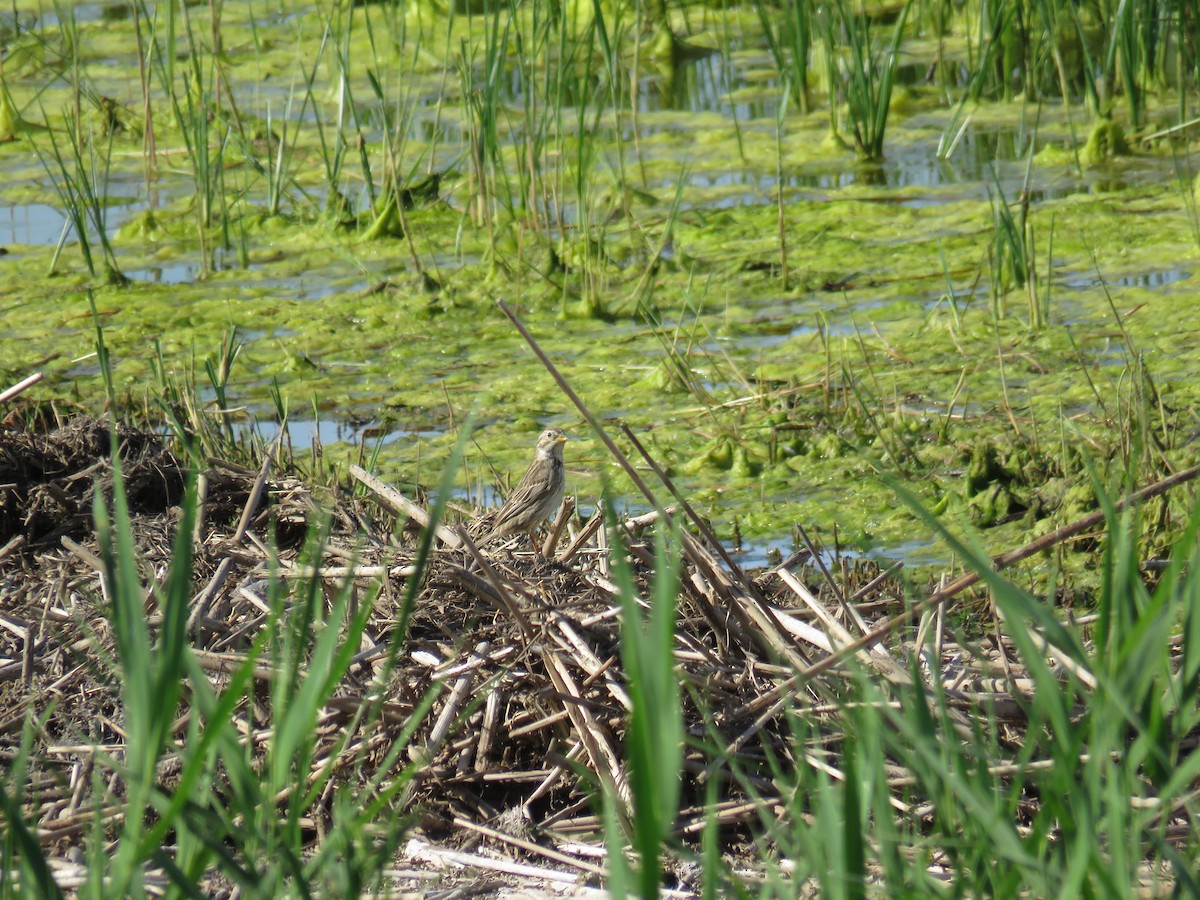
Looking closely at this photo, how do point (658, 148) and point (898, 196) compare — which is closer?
point (898, 196)

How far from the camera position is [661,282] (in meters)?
8.52

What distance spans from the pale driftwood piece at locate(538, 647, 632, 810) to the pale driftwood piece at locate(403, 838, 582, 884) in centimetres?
23

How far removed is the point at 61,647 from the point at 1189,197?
22.4ft

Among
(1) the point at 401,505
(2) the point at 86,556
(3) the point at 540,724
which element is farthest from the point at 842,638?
(2) the point at 86,556

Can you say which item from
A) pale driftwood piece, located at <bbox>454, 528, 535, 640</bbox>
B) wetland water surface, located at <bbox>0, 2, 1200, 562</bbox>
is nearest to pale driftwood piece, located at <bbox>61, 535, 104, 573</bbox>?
pale driftwood piece, located at <bbox>454, 528, 535, 640</bbox>

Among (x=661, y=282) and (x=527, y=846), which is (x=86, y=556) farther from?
(x=661, y=282)

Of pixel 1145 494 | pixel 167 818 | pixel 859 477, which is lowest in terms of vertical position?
pixel 859 477

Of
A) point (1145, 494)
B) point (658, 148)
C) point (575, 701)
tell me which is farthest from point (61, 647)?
point (658, 148)

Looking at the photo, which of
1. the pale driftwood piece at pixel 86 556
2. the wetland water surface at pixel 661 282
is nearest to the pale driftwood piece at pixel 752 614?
the pale driftwood piece at pixel 86 556

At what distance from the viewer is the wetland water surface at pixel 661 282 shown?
654 cm

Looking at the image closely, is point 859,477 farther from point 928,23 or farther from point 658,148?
point 928,23

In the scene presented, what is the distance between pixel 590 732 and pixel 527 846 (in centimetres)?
30

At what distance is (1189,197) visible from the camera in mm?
8758

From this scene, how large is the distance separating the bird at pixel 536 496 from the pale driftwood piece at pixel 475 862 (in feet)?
5.24
